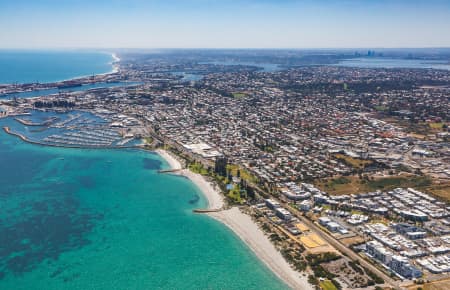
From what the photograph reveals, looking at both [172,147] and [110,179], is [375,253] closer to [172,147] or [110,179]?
[110,179]

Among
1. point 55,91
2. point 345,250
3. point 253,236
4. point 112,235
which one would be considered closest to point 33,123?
point 55,91

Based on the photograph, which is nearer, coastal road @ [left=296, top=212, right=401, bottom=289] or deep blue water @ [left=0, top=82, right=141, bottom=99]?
coastal road @ [left=296, top=212, right=401, bottom=289]

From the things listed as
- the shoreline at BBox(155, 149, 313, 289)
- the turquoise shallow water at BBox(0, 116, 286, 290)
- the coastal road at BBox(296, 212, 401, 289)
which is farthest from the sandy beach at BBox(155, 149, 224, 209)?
the coastal road at BBox(296, 212, 401, 289)

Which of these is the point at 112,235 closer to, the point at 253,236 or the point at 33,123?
the point at 253,236

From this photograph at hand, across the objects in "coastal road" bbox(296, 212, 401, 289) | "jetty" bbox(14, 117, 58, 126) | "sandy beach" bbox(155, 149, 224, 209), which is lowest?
"jetty" bbox(14, 117, 58, 126)

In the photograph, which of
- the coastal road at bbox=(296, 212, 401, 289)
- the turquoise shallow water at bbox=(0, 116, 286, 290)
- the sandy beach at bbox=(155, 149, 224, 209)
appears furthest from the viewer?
the sandy beach at bbox=(155, 149, 224, 209)

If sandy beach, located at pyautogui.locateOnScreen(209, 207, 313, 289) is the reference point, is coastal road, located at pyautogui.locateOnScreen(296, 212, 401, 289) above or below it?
above

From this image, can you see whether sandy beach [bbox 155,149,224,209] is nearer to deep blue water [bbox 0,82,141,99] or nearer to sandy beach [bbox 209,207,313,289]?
sandy beach [bbox 209,207,313,289]
